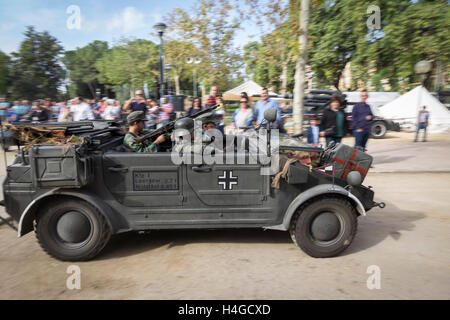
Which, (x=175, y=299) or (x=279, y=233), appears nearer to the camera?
(x=175, y=299)

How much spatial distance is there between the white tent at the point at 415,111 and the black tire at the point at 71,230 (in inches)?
690

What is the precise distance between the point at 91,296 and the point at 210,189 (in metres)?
1.56

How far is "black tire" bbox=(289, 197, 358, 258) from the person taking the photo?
12.5 ft

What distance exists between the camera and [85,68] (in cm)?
6200

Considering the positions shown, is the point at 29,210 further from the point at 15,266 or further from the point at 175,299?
the point at 175,299

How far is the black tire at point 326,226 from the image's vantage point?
3818mm

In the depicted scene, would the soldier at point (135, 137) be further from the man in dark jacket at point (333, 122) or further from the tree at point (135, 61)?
the tree at point (135, 61)

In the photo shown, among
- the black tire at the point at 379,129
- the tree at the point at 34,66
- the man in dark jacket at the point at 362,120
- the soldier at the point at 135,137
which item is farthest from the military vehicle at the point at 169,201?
the tree at the point at 34,66

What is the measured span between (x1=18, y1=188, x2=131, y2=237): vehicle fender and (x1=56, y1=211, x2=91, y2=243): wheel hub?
0.23 m

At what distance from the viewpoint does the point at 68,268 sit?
145 inches

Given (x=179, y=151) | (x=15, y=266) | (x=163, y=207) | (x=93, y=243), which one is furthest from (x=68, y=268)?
(x=179, y=151)
